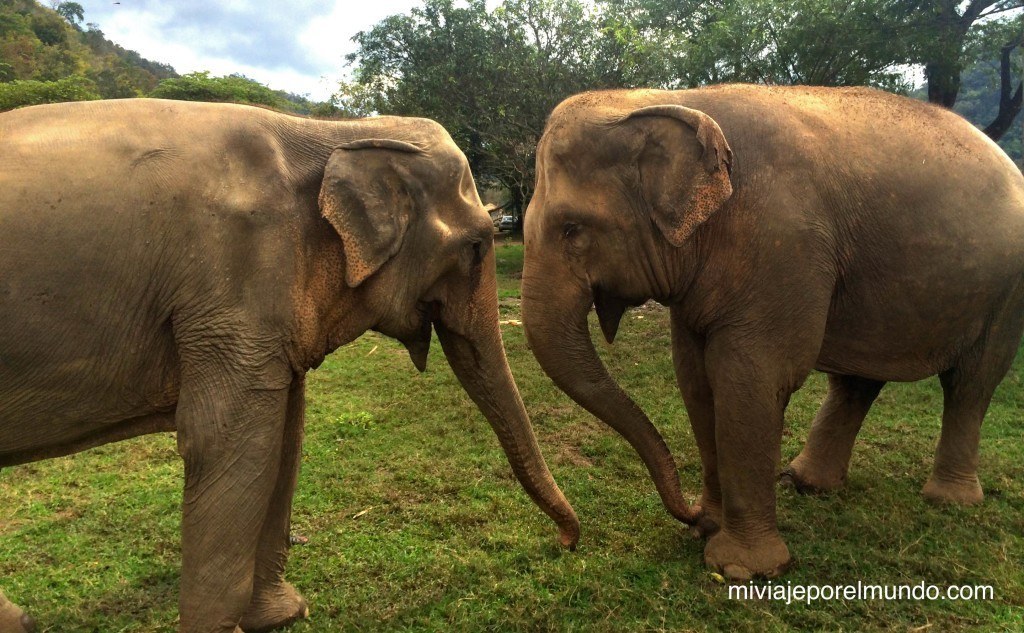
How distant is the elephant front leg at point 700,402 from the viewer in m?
3.55

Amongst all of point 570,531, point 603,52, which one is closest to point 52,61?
point 603,52

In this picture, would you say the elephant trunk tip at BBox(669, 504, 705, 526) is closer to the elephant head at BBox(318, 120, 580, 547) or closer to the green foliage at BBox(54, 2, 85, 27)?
the elephant head at BBox(318, 120, 580, 547)

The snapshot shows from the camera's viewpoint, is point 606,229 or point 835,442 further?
point 835,442

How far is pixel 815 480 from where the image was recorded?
4098 millimetres

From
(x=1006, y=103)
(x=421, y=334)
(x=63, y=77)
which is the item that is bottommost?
(x=421, y=334)

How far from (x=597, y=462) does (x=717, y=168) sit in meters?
2.34

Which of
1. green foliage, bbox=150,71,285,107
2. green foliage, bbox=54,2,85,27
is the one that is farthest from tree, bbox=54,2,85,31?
green foliage, bbox=150,71,285,107

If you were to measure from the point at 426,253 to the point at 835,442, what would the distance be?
2919 mm

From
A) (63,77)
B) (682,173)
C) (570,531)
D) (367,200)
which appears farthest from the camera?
(63,77)

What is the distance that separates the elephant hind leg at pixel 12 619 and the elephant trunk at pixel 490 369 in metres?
1.99

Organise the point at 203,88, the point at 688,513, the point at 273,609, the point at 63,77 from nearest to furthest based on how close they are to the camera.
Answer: the point at 273,609 < the point at 688,513 < the point at 203,88 < the point at 63,77

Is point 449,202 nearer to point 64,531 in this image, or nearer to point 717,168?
point 717,168

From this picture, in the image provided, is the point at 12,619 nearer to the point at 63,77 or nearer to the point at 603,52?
the point at 603,52

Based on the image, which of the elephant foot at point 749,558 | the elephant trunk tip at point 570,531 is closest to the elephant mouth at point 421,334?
the elephant trunk tip at point 570,531
